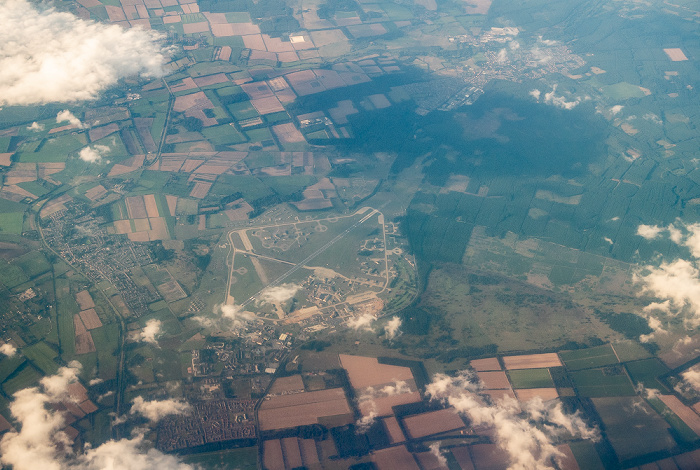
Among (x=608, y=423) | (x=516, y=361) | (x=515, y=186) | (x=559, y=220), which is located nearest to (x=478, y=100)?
(x=515, y=186)

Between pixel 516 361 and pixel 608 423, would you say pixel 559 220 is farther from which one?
pixel 608 423

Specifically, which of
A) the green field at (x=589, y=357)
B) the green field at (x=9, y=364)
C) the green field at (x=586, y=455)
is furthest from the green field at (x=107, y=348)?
the green field at (x=589, y=357)

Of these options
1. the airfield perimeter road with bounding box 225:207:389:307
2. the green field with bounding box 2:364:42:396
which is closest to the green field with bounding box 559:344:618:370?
the airfield perimeter road with bounding box 225:207:389:307

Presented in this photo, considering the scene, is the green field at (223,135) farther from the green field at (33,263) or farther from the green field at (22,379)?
the green field at (22,379)

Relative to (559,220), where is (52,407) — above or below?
above

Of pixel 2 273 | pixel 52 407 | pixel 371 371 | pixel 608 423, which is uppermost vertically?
pixel 2 273

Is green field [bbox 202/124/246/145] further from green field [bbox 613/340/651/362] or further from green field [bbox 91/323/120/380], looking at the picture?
green field [bbox 613/340/651/362]

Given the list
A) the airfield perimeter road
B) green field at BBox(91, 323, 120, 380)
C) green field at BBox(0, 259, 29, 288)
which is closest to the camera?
green field at BBox(91, 323, 120, 380)

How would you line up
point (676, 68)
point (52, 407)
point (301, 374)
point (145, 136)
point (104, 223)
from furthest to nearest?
point (676, 68), point (145, 136), point (104, 223), point (301, 374), point (52, 407)
